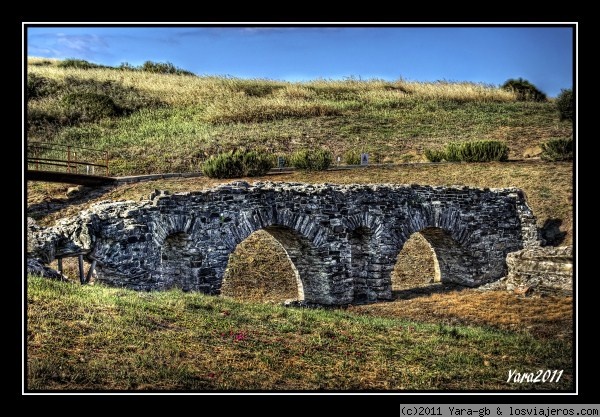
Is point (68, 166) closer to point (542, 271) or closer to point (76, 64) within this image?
point (542, 271)

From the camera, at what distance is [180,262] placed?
14977mm

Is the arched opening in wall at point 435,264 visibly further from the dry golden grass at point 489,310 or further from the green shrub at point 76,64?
the green shrub at point 76,64

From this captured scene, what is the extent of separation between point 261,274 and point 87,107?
1611 cm

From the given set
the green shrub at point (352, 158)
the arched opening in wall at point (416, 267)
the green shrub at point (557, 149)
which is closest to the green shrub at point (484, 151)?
the green shrub at point (557, 149)

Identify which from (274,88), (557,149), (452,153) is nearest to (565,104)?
(557,149)

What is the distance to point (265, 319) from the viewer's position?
469 inches

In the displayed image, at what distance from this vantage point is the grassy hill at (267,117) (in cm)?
2781

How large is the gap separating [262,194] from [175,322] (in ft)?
18.4

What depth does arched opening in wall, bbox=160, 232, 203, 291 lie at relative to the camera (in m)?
14.9

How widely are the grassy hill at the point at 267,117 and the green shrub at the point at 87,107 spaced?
0.16 feet

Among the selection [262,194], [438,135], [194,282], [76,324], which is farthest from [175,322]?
[438,135]

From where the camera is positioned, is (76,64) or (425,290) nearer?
(425,290)

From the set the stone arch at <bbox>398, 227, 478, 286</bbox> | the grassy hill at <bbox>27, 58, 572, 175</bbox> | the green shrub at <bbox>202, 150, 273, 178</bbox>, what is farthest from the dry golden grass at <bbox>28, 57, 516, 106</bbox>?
the stone arch at <bbox>398, 227, 478, 286</bbox>

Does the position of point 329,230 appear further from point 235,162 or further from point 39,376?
point 39,376
